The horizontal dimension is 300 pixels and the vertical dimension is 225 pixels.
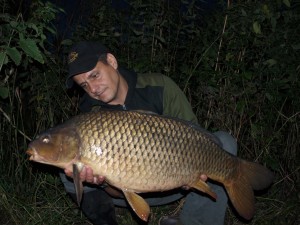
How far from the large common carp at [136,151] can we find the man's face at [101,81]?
0.34 m

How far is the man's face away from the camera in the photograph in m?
2.17

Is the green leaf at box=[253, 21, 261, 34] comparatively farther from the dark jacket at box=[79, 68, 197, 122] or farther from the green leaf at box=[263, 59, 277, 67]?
the dark jacket at box=[79, 68, 197, 122]

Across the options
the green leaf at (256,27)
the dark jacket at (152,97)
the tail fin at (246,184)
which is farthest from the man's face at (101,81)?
the green leaf at (256,27)

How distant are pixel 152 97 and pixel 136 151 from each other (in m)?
0.63

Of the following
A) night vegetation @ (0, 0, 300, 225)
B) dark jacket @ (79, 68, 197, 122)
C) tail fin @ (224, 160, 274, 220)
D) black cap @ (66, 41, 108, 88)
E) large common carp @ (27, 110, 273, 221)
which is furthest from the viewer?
night vegetation @ (0, 0, 300, 225)

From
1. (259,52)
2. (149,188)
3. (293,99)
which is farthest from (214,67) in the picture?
(149,188)

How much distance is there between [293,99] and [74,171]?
172 cm

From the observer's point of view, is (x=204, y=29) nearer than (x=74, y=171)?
No

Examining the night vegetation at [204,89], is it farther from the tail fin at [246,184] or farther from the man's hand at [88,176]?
the man's hand at [88,176]

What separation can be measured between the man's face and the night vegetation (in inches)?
23.0

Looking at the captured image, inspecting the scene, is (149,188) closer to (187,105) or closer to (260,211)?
(187,105)

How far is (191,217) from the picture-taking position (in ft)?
7.52

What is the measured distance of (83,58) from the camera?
84.7 inches

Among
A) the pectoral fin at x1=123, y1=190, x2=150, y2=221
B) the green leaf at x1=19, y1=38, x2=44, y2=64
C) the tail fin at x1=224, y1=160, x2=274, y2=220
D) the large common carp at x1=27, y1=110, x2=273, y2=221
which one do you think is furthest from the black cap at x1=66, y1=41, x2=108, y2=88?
the tail fin at x1=224, y1=160, x2=274, y2=220
